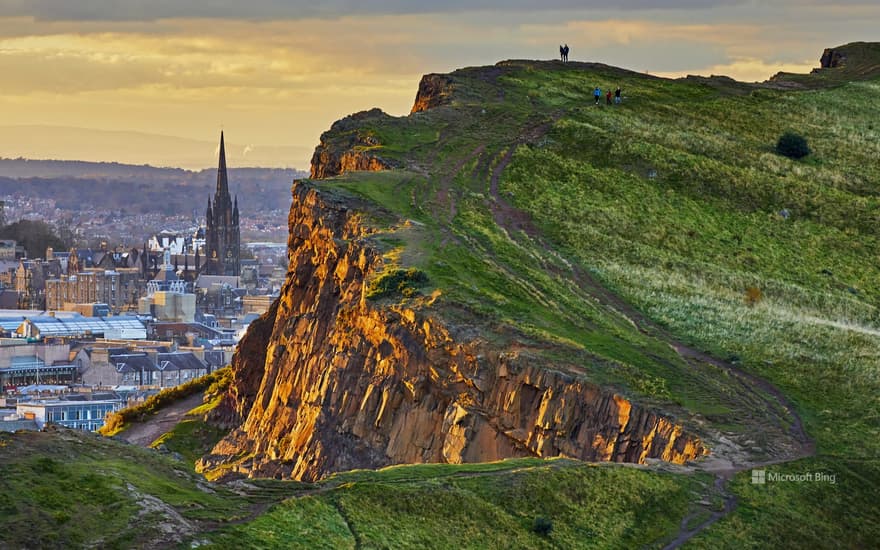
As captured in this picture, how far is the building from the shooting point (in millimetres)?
160875

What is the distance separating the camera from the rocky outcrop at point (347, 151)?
82.4 m

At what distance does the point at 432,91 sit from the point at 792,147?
2087 cm

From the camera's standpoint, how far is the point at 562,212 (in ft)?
257

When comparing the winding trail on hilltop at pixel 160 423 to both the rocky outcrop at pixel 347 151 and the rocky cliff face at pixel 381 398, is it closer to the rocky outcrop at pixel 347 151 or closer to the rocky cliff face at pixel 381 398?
the rocky cliff face at pixel 381 398

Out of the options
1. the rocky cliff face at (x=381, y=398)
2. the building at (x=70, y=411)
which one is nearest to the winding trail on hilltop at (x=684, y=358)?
the rocky cliff face at (x=381, y=398)

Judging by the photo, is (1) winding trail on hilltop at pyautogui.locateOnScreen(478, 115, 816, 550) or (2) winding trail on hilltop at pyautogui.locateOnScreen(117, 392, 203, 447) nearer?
(1) winding trail on hilltop at pyautogui.locateOnScreen(478, 115, 816, 550)

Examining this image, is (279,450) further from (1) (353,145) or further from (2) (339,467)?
(1) (353,145)

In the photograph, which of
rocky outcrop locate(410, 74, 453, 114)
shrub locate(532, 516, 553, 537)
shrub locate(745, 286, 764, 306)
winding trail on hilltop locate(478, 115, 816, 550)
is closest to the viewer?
shrub locate(532, 516, 553, 537)

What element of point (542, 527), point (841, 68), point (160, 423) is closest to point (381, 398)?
point (542, 527)

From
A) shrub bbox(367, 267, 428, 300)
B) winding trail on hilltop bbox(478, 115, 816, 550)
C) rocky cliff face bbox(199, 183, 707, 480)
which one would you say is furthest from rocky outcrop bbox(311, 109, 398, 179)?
shrub bbox(367, 267, 428, 300)

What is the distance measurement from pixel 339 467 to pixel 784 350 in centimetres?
1533

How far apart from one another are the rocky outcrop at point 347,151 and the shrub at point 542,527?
41034 millimetres

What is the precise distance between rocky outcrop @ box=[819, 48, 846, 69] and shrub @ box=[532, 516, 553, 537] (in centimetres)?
9667

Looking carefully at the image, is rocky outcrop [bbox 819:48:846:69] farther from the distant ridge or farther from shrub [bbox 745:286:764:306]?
shrub [bbox 745:286:764:306]
